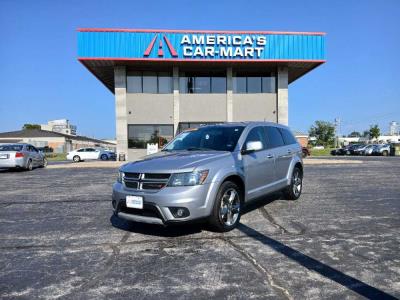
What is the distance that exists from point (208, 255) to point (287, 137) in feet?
14.4

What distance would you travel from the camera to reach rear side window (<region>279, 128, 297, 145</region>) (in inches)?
302

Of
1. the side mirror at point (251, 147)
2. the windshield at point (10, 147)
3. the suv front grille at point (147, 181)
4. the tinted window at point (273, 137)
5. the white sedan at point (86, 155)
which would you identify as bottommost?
the white sedan at point (86, 155)

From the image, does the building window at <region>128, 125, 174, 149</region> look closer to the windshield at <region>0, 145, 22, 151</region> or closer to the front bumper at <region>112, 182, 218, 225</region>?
the windshield at <region>0, 145, 22, 151</region>

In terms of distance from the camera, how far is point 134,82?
84.0 ft

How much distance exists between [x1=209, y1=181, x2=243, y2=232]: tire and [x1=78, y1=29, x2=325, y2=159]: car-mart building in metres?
19.6

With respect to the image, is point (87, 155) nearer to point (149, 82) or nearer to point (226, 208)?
point (149, 82)

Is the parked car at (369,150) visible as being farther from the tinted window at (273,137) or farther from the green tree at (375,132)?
the green tree at (375,132)

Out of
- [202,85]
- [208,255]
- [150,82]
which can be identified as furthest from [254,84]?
[208,255]

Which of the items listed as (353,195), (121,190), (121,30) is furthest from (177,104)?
(121,190)

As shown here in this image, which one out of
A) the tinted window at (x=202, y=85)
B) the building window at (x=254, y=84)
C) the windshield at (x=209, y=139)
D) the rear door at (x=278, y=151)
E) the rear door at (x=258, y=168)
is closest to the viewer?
the rear door at (x=258, y=168)

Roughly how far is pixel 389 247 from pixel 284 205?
9.78 feet

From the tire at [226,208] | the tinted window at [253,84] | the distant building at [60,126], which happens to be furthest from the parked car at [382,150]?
the distant building at [60,126]

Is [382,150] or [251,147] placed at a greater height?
[251,147]

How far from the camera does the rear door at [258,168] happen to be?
5.80 m
